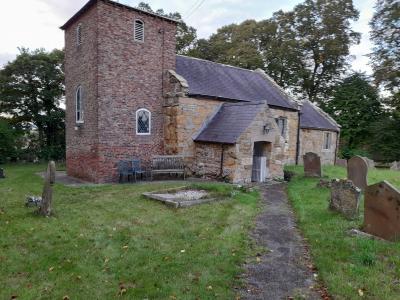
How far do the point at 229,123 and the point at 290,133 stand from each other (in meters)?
9.49

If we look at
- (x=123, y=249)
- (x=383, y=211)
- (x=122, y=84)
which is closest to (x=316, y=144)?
(x=122, y=84)

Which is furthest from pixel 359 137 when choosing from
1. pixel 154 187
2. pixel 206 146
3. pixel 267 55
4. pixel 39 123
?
pixel 39 123

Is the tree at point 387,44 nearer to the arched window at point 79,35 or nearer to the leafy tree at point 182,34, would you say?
the leafy tree at point 182,34

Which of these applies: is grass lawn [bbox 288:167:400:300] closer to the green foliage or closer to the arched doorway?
the arched doorway

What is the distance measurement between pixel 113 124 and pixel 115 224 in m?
7.78

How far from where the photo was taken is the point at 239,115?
1614cm

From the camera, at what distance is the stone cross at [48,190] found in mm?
8695

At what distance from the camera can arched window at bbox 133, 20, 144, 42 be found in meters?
15.6

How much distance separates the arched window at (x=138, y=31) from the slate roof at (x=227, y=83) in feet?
9.79

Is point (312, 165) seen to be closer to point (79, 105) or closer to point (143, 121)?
point (143, 121)

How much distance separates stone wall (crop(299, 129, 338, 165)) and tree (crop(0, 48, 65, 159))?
76.1 feet

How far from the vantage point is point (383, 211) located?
689 cm

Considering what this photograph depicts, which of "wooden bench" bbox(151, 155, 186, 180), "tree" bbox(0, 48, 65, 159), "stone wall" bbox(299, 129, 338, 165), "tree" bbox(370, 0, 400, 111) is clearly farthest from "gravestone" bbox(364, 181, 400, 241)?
"tree" bbox(0, 48, 65, 159)

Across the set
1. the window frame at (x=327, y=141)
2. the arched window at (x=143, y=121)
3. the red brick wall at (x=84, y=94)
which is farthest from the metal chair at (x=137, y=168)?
the window frame at (x=327, y=141)
